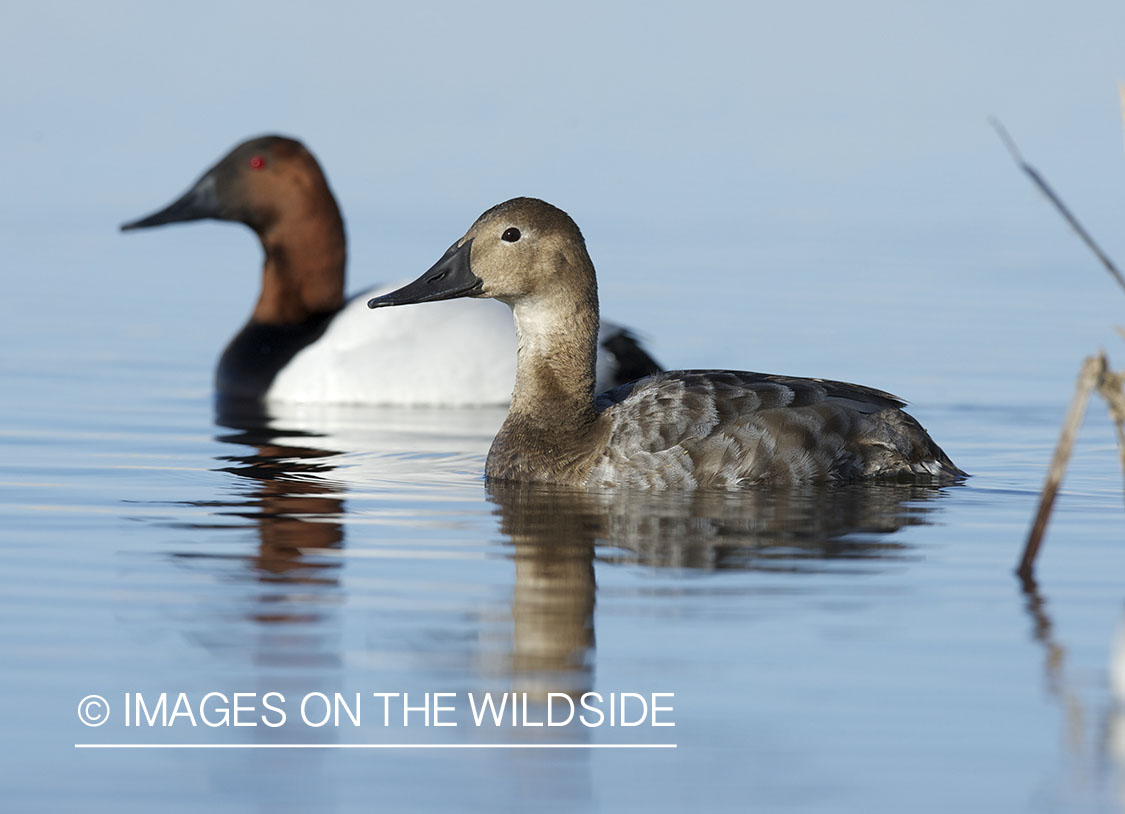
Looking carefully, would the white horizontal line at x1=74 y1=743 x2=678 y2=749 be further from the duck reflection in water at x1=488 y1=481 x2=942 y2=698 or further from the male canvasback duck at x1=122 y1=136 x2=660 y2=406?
the male canvasback duck at x1=122 y1=136 x2=660 y2=406

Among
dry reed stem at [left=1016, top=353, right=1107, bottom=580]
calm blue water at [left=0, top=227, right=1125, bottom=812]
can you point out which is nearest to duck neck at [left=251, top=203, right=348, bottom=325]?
calm blue water at [left=0, top=227, right=1125, bottom=812]

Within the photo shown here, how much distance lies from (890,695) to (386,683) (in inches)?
45.4

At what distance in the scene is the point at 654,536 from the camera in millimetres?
6340

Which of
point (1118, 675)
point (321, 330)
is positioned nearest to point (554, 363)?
point (1118, 675)

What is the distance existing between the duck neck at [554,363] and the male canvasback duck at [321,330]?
269cm

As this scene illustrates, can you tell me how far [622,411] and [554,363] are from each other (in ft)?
1.25

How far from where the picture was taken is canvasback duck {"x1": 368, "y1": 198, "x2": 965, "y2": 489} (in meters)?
7.03

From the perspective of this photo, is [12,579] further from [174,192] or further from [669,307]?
[174,192]

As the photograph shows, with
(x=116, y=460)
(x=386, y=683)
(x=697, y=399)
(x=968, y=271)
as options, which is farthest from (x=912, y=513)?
(x=968, y=271)

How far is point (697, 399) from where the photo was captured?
706 cm

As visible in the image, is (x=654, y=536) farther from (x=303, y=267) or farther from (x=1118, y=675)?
(x=303, y=267)

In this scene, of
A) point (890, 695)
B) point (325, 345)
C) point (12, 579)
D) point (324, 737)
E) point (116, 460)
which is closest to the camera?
point (324, 737)

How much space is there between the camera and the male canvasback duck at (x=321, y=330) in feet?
33.8

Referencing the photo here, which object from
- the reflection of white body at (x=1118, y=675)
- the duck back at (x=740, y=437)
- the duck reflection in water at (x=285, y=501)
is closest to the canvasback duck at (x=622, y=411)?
the duck back at (x=740, y=437)
